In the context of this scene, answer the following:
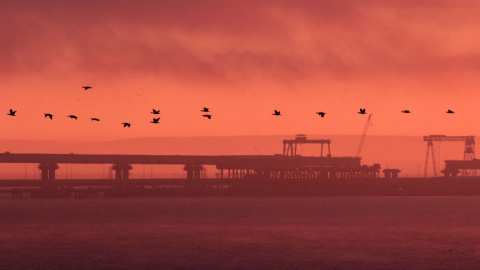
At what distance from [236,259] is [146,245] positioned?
20115 millimetres

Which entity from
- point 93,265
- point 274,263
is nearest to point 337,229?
point 274,263

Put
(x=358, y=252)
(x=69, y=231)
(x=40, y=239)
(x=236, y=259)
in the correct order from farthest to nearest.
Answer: (x=69, y=231)
(x=40, y=239)
(x=358, y=252)
(x=236, y=259)

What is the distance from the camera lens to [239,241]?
118m

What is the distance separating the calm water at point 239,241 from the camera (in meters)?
93.1

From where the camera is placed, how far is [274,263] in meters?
92.0

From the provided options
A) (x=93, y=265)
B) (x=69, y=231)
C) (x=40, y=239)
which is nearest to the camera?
(x=93, y=265)

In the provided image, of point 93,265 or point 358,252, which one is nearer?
point 93,265

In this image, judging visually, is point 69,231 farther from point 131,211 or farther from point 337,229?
point 131,211

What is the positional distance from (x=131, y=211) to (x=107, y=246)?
89635mm

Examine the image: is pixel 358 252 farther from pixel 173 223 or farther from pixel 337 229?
pixel 173 223

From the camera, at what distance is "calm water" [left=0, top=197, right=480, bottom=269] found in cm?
9306

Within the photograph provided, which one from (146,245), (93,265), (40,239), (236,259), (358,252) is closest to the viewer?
(93,265)

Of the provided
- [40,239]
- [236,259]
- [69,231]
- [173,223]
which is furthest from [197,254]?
[173,223]

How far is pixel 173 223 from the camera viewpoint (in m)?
155
